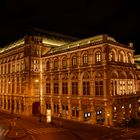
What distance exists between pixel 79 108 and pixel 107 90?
1010 cm

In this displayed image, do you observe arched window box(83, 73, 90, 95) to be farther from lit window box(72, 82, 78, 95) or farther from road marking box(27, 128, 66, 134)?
road marking box(27, 128, 66, 134)

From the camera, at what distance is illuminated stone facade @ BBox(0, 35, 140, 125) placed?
50.2m

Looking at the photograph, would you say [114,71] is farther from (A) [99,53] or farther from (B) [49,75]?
(B) [49,75]

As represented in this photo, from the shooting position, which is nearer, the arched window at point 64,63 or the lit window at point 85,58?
the lit window at point 85,58

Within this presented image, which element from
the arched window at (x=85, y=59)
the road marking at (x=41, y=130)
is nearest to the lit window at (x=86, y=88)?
the arched window at (x=85, y=59)

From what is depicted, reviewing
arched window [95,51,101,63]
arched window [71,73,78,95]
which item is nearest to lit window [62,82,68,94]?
arched window [71,73,78,95]

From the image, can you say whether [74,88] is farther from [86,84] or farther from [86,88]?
[86,84]

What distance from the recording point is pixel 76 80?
56844 mm

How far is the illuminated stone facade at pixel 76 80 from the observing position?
50250 millimetres

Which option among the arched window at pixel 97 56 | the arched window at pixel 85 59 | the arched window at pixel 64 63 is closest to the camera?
the arched window at pixel 97 56

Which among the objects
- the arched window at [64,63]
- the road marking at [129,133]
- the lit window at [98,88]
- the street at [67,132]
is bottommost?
the road marking at [129,133]

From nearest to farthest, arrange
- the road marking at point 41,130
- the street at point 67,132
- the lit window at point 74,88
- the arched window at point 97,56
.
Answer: the street at point 67,132
the road marking at point 41,130
the arched window at point 97,56
the lit window at point 74,88

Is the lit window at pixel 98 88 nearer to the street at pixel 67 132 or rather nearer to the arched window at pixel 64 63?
the street at pixel 67 132

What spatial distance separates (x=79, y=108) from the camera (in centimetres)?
5447
